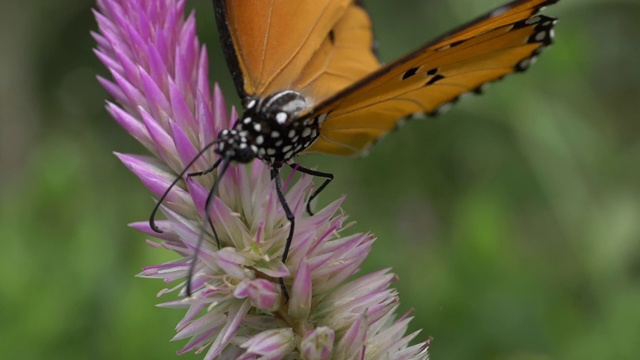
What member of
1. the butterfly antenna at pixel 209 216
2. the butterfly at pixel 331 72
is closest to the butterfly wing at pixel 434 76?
the butterfly at pixel 331 72

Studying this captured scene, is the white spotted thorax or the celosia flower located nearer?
the celosia flower

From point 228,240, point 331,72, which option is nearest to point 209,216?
point 228,240

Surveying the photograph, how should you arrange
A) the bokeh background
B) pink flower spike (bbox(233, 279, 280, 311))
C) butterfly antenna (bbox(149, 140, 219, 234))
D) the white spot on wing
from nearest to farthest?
pink flower spike (bbox(233, 279, 280, 311))
butterfly antenna (bbox(149, 140, 219, 234))
the white spot on wing
the bokeh background

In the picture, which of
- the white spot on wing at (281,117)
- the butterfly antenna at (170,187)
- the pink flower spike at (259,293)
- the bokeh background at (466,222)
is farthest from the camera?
the bokeh background at (466,222)

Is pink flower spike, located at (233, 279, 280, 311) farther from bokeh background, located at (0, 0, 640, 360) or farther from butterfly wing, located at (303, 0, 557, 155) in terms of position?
bokeh background, located at (0, 0, 640, 360)

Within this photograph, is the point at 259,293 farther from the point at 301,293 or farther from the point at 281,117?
the point at 281,117

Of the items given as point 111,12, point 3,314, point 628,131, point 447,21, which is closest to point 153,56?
point 111,12

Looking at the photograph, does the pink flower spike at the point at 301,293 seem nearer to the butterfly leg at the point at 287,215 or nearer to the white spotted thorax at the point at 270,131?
the butterfly leg at the point at 287,215

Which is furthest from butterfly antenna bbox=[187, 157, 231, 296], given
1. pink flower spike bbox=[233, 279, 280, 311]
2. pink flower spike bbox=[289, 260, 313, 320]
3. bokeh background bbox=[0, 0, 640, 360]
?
bokeh background bbox=[0, 0, 640, 360]
